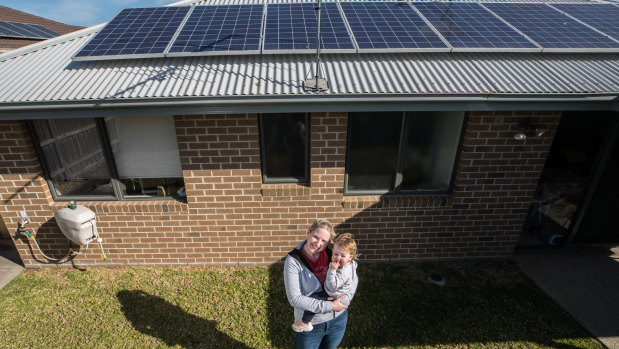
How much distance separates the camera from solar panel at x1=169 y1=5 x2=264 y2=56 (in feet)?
12.7

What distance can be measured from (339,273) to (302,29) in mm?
3466

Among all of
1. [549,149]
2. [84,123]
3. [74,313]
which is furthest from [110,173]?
[549,149]

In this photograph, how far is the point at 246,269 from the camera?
4617mm

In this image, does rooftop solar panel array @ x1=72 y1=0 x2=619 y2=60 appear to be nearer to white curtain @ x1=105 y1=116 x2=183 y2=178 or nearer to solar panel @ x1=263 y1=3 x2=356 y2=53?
solar panel @ x1=263 y1=3 x2=356 y2=53

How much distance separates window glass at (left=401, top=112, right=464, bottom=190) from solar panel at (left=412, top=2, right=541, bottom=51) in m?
1.00

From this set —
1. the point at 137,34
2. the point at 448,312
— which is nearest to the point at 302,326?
the point at 448,312

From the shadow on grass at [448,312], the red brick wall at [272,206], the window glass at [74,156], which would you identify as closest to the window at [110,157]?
the window glass at [74,156]

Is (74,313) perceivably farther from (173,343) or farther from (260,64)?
(260,64)

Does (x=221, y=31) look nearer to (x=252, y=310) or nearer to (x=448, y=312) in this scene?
(x=252, y=310)

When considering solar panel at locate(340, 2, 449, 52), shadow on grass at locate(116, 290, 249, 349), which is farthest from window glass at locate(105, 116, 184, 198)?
solar panel at locate(340, 2, 449, 52)

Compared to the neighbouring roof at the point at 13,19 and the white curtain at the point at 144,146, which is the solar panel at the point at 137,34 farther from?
the neighbouring roof at the point at 13,19

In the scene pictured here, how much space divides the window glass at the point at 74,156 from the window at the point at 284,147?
2.25m

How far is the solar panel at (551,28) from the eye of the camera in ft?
13.6

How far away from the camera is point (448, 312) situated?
387cm
